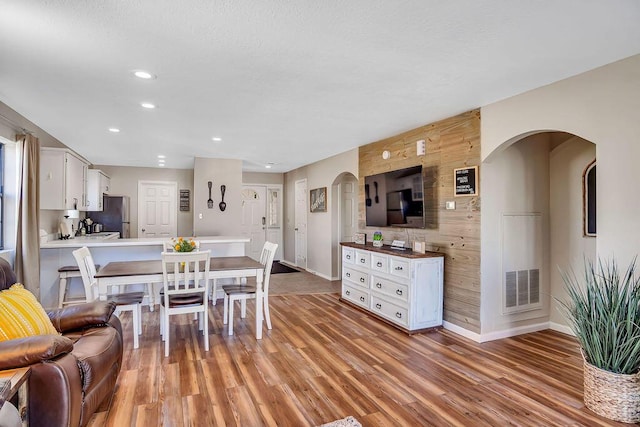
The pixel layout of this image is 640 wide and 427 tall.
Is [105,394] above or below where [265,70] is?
below

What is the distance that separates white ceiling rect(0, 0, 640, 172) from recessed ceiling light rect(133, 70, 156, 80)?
3.2 inches

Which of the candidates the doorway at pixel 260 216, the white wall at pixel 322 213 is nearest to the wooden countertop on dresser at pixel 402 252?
the white wall at pixel 322 213

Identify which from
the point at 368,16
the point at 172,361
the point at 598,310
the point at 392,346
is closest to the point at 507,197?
the point at 598,310

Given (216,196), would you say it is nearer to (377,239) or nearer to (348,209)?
(348,209)

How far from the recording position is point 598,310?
2258 millimetres

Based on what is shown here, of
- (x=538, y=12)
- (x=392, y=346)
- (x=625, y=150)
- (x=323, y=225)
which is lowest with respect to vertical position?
(x=392, y=346)

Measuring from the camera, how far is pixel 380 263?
4.23 meters

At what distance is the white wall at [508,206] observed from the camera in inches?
137

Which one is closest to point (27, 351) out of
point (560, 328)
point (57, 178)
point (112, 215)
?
point (57, 178)

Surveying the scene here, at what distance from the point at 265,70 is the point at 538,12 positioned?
1733 millimetres

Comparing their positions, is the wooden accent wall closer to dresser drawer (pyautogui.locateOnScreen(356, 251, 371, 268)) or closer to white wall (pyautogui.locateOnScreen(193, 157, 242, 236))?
dresser drawer (pyautogui.locateOnScreen(356, 251, 371, 268))

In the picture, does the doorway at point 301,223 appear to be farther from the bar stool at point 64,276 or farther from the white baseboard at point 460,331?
the bar stool at point 64,276

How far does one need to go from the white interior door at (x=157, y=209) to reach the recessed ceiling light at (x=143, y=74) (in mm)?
6053

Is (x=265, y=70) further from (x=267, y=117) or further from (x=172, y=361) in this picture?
(x=172, y=361)
